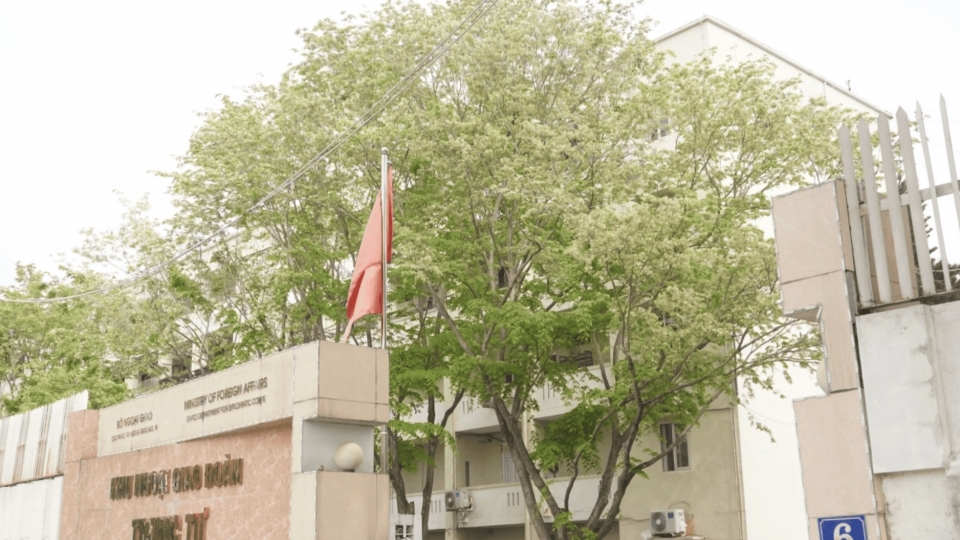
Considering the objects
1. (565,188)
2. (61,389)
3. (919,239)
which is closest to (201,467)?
(565,188)

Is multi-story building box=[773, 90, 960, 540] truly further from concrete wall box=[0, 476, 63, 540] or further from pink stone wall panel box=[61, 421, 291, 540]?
concrete wall box=[0, 476, 63, 540]

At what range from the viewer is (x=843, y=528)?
9.51 m

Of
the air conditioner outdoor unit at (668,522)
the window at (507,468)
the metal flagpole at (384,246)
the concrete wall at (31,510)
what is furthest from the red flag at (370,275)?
the window at (507,468)

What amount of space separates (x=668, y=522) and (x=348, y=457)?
1186cm

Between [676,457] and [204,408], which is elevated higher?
[204,408]

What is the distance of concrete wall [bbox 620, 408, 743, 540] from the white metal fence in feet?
44.6

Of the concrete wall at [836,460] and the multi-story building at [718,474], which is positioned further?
the multi-story building at [718,474]

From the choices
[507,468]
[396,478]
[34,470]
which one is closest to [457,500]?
[507,468]

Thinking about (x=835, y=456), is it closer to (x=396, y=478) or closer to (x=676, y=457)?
(x=396, y=478)

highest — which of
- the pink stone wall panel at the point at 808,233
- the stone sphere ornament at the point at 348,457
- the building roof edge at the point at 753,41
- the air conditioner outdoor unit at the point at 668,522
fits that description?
Answer: the building roof edge at the point at 753,41

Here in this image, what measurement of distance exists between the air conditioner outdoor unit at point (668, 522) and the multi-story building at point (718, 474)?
554 millimetres

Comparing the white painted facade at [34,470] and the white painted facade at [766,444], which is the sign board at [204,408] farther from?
the white painted facade at [766,444]

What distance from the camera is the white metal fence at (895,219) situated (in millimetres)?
9602

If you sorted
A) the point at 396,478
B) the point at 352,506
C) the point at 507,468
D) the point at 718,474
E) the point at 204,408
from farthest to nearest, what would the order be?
the point at 507,468 → the point at 718,474 → the point at 396,478 → the point at 204,408 → the point at 352,506
